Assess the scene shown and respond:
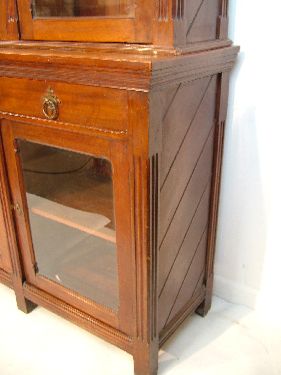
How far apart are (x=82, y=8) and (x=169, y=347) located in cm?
92

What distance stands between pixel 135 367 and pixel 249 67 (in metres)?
0.83

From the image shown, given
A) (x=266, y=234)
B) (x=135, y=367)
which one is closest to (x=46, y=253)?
(x=135, y=367)

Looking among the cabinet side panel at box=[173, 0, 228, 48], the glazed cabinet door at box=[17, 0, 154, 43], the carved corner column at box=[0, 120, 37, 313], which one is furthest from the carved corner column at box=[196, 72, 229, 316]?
the carved corner column at box=[0, 120, 37, 313]

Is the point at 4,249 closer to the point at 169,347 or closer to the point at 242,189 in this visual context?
the point at 169,347

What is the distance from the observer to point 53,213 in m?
1.10

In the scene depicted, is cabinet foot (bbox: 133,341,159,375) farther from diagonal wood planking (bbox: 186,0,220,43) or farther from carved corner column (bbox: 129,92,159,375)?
diagonal wood planking (bbox: 186,0,220,43)

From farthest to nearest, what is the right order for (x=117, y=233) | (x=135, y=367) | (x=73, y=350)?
1. (x=73, y=350)
2. (x=135, y=367)
3. (x=117, y=233)

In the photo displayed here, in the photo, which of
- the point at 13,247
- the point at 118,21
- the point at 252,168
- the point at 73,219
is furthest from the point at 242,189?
the point at 13,247

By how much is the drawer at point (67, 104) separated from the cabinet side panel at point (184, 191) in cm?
10

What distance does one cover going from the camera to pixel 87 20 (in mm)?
874

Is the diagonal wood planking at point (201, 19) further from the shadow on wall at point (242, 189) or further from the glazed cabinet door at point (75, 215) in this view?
the glazed cabinet door at point (75, 215)

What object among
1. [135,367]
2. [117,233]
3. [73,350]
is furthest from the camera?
[73,350]

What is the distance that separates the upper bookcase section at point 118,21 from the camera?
775 mm

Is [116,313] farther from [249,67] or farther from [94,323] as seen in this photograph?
[249,67]
